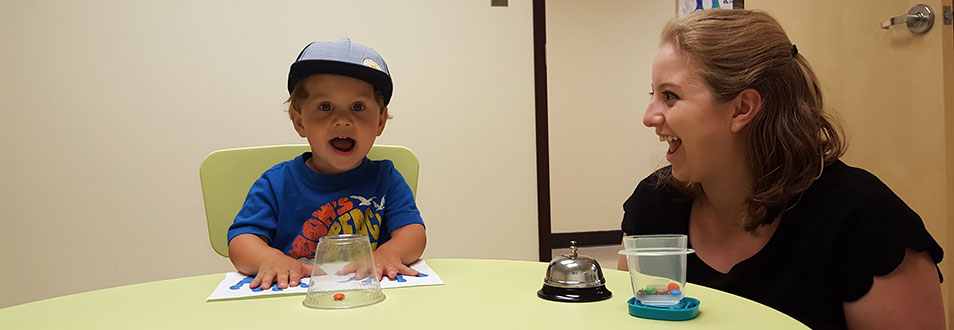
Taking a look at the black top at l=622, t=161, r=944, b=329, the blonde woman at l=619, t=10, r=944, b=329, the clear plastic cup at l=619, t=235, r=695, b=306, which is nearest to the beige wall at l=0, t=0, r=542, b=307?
the blonde woman at l=619, t=10, r=944, b=329

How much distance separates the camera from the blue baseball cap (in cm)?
129

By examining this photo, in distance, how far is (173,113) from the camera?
2545mm

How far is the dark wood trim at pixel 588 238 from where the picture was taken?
213 inches

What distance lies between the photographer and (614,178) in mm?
5578

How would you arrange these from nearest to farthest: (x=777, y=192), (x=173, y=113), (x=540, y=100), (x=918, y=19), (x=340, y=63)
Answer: (x=777, y=192) → (x=340, y=63) → (x=918, y=19) → (x=173, y=113) → (x=540, y=100)

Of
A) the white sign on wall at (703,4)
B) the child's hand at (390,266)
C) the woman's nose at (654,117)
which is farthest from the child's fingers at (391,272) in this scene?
the white sign on wall at (703,4)

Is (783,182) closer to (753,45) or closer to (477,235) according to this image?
(753,45)

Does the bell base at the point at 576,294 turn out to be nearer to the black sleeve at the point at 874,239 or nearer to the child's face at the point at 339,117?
the black sleeve at the point at 874,239

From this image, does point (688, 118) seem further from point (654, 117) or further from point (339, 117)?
point (339, 117)

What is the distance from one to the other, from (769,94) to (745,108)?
0.05m

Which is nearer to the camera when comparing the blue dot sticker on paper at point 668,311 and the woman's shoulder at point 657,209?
the blue dot sticker on paper at point 668,311

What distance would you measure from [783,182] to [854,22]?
149cm

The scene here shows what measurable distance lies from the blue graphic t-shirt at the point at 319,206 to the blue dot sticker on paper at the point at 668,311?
695 millimetres

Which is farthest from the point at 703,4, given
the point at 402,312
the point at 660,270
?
the point at 402,312
